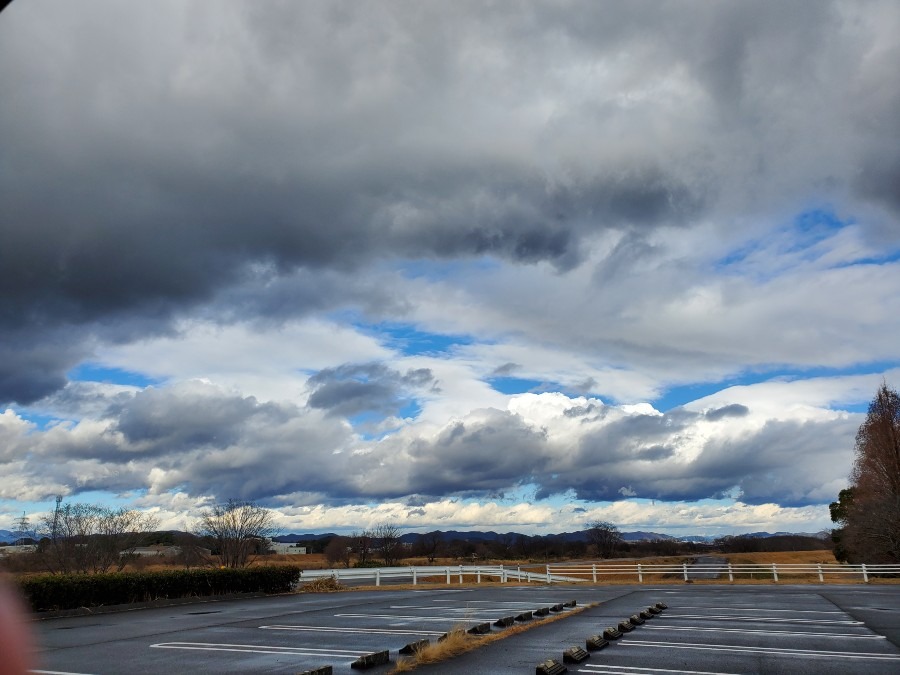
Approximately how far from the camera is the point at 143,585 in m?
24.4

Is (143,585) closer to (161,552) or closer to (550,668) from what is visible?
(550,668)

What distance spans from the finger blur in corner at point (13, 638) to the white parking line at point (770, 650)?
13163 mm

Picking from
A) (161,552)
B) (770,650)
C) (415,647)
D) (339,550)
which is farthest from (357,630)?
(339,550)

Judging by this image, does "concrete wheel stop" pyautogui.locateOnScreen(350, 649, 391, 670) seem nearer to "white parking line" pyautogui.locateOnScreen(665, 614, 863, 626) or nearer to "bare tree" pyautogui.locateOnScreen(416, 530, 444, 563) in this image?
"white parking line" pyautogui.locateOnScreen(665, 614, 863, 626)

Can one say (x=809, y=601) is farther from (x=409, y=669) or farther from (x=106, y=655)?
(x=106, y=655)

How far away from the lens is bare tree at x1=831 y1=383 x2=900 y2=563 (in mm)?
44500

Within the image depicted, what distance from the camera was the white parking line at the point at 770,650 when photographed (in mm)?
12031

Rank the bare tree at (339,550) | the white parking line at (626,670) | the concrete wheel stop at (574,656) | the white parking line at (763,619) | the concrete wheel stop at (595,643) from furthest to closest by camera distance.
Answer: the bare tree at (339,550)
the white parking line at (763,619)
the concrete wheel stop at (595,643)
the concrete wheel stop at (574,656)
the white parking line at (626,670)

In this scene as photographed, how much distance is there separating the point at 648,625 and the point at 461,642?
5.91 metres

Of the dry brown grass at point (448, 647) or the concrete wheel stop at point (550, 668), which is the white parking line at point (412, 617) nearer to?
the dry brown grass at point (448, 647)

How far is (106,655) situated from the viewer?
42.6 feet

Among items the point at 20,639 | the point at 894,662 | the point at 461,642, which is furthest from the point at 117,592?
the point at 20,639

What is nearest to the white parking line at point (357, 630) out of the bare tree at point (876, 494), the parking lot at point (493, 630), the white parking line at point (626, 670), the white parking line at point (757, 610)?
the parking lot at point (493, 630)

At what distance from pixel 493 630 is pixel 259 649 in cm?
462
